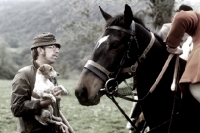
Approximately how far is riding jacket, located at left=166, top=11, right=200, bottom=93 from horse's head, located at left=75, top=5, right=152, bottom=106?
448mm

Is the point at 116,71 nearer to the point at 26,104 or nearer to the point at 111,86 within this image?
the point at 111,86

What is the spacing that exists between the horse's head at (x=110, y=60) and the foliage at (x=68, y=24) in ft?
1.26

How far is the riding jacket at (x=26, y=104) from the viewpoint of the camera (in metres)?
4.09

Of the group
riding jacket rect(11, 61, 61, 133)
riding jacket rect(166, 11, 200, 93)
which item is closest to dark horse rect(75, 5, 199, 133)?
riding jacket rect(166, 11, 200, 93)

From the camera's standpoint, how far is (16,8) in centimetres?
11738

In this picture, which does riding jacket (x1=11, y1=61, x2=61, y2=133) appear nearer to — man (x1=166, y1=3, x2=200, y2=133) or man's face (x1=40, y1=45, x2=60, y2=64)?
man's face (x1=40, y1=45, x2=60, y2=64)

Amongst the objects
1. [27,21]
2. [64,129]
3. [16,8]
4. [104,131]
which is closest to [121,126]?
[104,131]

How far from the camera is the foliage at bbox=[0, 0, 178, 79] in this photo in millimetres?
21844

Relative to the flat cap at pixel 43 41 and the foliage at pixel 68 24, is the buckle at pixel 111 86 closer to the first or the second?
the foliage at pixel 68 24

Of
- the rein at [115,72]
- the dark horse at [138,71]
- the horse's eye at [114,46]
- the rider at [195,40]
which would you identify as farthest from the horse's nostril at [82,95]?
the rider at [195,40]

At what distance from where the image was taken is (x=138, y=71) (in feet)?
12.8

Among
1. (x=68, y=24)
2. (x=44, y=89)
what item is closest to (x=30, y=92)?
(x=44, y=89)

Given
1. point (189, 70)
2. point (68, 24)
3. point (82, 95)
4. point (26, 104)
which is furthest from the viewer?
point (68, 24)

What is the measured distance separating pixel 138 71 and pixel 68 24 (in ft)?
70.8
